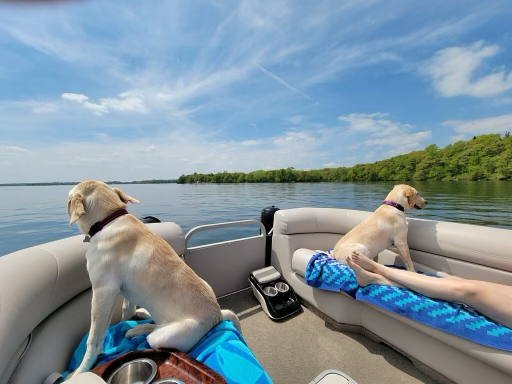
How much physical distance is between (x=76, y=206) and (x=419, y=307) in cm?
246

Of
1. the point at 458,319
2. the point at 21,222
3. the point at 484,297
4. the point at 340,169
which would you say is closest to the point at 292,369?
the point at 458,319

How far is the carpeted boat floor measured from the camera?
182 centimetres

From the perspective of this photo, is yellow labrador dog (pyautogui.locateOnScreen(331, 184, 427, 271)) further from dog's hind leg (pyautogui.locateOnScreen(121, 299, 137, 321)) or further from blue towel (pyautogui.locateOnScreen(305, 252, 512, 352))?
dog's hind leg (pyautogui.locateOnScreen(121, 299, 137, 321))

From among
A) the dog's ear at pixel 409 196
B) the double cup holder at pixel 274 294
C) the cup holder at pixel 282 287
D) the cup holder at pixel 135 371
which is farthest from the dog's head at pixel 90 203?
the dog's ear at pixel 409 196

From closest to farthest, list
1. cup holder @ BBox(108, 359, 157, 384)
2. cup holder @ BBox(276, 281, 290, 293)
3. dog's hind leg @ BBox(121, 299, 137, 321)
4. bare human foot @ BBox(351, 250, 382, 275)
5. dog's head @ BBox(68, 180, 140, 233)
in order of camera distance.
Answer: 1. cup holder @ BBox(108, 359, 157, 384)
2. dog's head @ BBox(68, 180, 140, 233)
3. dog's hind leg @ BBox(121, 299, 137, 321)
4. bare human foot @ BBox(351, 250, 382, 275)
5. cup holder @ BBox(276, 281, 290, 293)

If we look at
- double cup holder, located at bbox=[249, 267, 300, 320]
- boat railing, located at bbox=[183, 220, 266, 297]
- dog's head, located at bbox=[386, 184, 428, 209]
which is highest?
dog's head, located at bbox=[386, 184, 428, 209]

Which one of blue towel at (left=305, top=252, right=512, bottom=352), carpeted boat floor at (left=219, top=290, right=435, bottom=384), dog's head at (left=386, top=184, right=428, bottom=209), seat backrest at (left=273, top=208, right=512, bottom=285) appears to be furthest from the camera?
dog's head at (left=386, top=184, right=428, bottom=209)

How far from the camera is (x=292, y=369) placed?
190 centimetres

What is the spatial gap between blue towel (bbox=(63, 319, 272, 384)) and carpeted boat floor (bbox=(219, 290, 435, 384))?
844 mm

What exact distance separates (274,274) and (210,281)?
836mm

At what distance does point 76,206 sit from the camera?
50.9 inches

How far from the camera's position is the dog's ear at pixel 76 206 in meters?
1.27

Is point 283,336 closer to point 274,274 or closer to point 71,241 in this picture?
point 274,274

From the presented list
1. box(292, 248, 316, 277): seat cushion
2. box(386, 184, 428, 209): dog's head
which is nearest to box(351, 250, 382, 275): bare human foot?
box(292, 248, 316, 277): seat cushion
